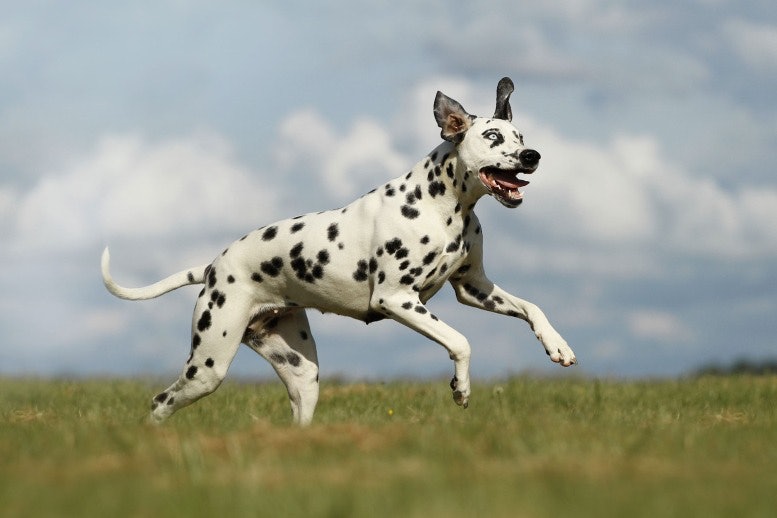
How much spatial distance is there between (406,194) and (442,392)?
369cm

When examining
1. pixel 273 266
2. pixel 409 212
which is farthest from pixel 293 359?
pixel 409 212

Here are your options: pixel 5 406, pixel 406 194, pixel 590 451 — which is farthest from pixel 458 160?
pixel 5 406

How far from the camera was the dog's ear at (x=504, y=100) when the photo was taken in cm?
893

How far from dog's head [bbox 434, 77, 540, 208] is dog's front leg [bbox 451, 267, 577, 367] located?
2.83ft

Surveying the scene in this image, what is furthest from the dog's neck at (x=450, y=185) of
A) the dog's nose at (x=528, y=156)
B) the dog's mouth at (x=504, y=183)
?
the dog's nose at (x=528, y=156)

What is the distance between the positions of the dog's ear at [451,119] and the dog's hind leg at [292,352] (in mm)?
2070

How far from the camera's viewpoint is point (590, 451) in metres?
6.00

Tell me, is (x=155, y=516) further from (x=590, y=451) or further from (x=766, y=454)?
(x=766, y=454)

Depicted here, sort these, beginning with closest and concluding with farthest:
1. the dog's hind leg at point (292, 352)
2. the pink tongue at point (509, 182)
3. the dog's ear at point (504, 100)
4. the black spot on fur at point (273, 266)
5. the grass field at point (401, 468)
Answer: the grass field at point (401, 468) < the pink tongue at point (509, 182) < the black spot on fur at point (273, 266) < the dog's ear at point (504, 100) < the dog's hind leg at point (292, 352)

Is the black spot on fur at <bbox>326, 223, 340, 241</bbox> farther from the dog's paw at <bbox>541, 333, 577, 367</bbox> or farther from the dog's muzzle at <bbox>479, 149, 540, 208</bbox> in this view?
the dog's paw at <bbox>541, 333, 577, 367</bbox>

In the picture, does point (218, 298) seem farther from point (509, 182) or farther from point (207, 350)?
point (509, 182)

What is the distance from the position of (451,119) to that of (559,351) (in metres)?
2.02

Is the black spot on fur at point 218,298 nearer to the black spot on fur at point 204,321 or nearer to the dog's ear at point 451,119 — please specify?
the black spot on fur at point 204,321

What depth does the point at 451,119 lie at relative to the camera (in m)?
8.49
